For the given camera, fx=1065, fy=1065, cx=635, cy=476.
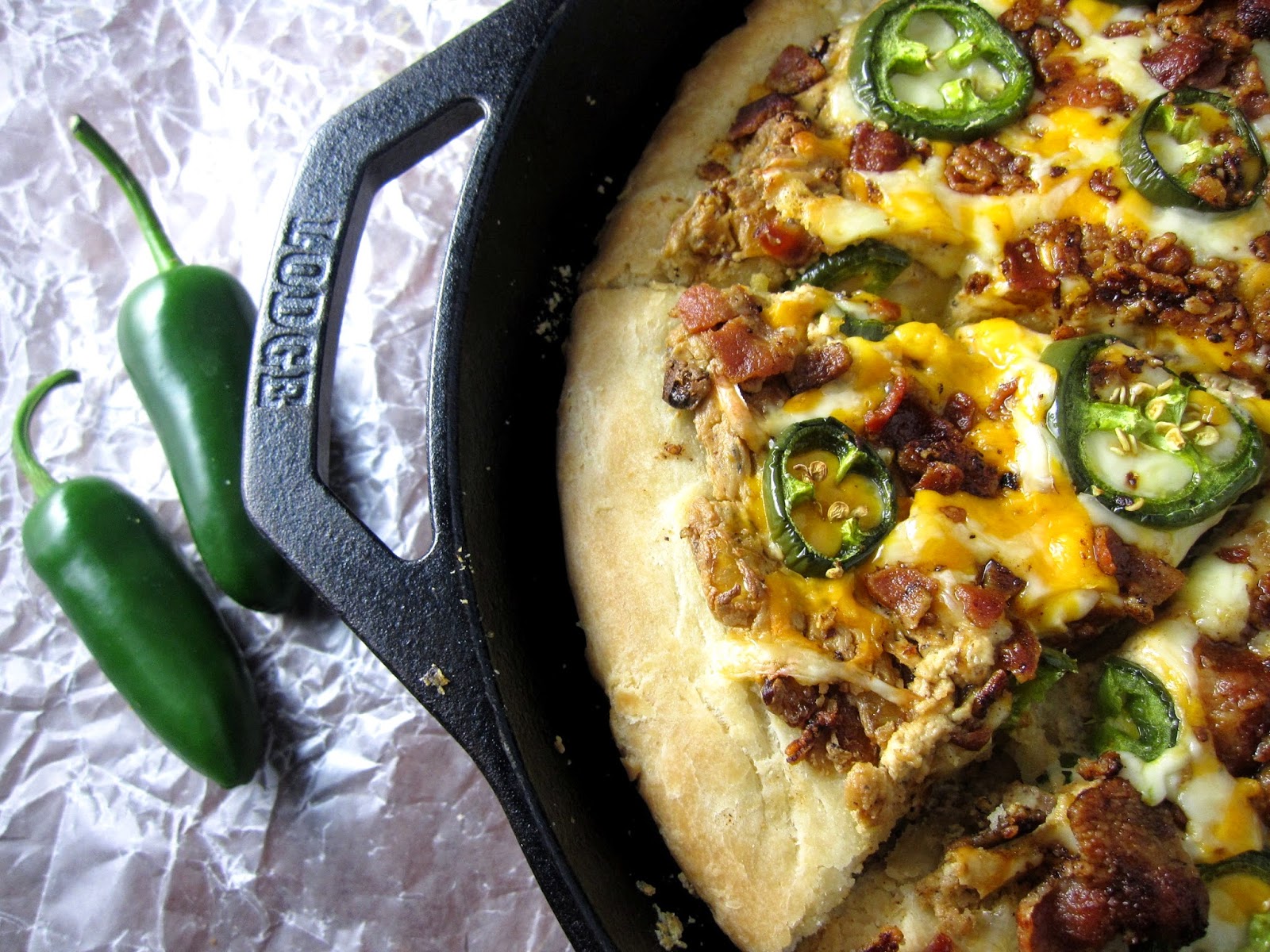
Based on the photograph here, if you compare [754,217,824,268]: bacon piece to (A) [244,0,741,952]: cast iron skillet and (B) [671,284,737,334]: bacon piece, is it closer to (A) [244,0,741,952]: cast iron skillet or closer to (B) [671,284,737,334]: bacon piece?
(B) [671,284,737,334]: bacon piece

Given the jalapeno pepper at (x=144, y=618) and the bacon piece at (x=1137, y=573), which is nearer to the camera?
the bacon piece at (x=1137, y=573)

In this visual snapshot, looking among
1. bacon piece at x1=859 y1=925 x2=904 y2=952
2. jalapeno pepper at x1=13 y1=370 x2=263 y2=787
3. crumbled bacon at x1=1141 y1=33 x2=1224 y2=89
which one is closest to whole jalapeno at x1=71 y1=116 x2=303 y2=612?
jalapeno pepper at x1=13 y1=370 x2=263 y2=787

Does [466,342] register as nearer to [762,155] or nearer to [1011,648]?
[762,155]

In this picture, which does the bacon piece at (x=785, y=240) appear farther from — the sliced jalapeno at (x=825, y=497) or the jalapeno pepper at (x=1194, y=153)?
the jalapeno pepper at (x=1194, y=153)

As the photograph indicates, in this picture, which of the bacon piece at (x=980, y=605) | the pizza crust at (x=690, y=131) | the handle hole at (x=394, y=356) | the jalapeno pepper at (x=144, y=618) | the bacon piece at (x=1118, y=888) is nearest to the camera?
the bacon piece at (x=1118, y=888)

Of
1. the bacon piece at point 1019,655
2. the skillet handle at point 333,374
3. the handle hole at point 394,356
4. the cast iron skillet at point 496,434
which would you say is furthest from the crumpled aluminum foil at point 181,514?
the bacon piece at point 1019,655

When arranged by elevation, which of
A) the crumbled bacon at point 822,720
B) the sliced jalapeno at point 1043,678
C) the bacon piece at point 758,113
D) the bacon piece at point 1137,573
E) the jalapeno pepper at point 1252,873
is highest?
the bacon piece at point 758,113

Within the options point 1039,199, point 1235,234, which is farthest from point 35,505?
point 1235,234
